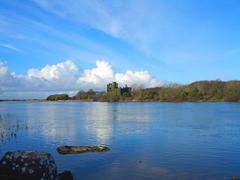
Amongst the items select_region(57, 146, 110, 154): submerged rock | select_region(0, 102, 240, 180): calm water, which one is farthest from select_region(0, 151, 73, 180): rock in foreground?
select_region(57, 146, 110, 154): submerged rock

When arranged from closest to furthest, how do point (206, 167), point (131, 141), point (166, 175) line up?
point (166, 175), point (206, 167), point (131, 141)

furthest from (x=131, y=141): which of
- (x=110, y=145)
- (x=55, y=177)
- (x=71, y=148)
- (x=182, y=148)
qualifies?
(x=55, y=177)

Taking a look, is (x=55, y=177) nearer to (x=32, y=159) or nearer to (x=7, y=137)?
(x=32, y=159)

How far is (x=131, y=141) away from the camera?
121 ft

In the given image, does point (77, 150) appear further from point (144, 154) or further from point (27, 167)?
point (27, 167)

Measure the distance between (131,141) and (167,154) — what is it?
841 centimetres

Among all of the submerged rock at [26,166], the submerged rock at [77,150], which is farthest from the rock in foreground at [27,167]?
the submerged rock at [77,150]

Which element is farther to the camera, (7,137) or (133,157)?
(7,137)

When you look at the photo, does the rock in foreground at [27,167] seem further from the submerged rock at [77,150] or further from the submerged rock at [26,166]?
the submerged rock at [77,150]

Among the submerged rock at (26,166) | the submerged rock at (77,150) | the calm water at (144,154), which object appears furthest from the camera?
the submerged rock at (77,150)

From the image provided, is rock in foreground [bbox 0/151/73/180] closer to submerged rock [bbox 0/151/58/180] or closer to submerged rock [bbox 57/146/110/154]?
submerged rock [bbox 0/151/58/180]

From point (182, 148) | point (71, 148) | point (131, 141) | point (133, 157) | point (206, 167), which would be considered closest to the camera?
point (206, 167)

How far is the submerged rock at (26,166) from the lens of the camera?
14016mm

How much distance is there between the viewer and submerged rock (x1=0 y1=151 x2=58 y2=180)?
1402cm
